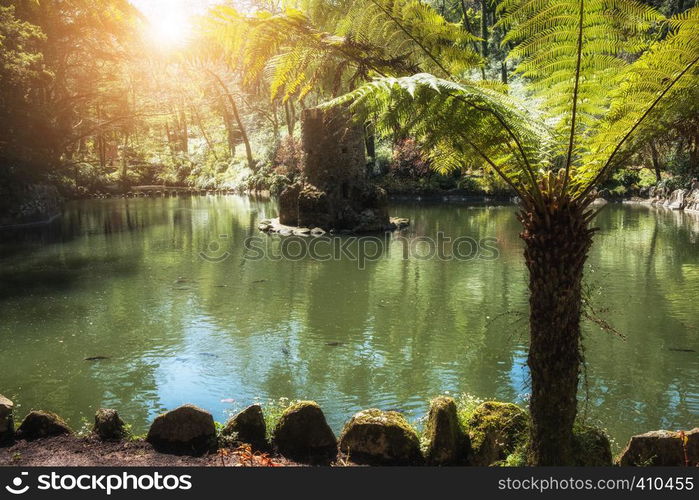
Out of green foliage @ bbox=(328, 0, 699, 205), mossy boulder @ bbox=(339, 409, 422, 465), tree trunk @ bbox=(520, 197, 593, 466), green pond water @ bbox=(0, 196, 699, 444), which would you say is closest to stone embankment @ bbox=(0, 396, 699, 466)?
mossy boulder @ bbox=(339, 409, 422, 465)

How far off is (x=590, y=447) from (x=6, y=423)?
371cm

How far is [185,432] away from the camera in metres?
3.85

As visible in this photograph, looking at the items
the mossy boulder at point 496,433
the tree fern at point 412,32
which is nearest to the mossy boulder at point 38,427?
the mossy boulder at point 496,433

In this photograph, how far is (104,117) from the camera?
2605 cm

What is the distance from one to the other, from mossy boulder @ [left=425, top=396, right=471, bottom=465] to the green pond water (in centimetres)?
87

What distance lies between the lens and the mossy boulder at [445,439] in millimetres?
3625

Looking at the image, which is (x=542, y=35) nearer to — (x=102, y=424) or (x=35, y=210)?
(x=102, y=424)

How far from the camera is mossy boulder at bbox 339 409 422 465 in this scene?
3.67m

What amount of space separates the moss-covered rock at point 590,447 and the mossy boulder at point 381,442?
3.15ft

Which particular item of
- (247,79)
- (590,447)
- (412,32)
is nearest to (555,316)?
(590,447)

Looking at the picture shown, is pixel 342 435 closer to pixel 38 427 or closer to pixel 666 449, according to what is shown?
A: pixel 666 449

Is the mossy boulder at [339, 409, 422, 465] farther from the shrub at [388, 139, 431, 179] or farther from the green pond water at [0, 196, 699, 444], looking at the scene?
the shrub at [388, 139, 431, 179]

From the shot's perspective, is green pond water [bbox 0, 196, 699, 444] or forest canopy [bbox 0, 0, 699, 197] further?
green pond water [bbox 0, 196, 699, 444]

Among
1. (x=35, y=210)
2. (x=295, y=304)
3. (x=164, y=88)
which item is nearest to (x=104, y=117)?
(x=164, y=88)
